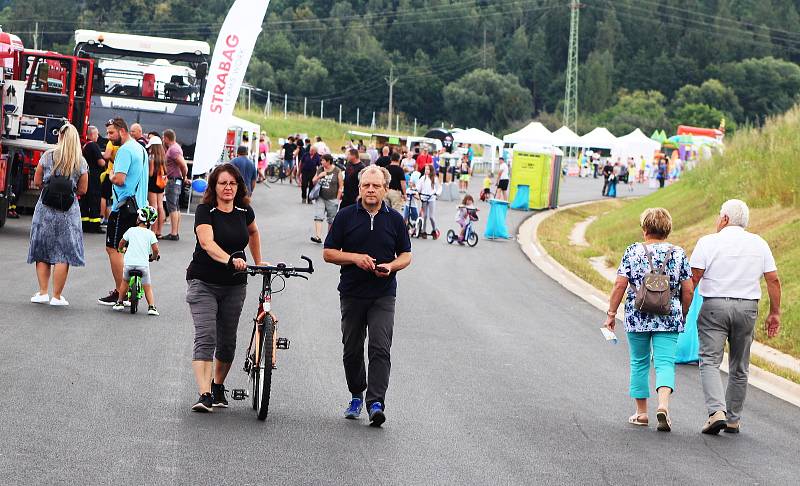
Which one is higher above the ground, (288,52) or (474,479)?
(288,52)

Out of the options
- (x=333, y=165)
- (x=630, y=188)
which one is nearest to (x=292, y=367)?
(x=333, y=165)

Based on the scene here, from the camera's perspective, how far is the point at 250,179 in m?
26.1

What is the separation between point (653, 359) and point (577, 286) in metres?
11.6

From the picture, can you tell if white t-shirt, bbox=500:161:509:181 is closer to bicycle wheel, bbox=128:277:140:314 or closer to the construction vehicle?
the construction vehicle

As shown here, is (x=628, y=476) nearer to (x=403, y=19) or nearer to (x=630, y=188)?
(x=630, y=188)

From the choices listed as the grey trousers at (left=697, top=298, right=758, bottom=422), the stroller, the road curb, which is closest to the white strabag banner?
the stroller

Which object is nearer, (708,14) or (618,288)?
(618,288)

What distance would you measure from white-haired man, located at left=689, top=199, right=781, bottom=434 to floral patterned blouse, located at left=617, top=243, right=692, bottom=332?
10.8 inches

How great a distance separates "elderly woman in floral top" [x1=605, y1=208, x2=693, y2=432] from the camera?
32.2ft

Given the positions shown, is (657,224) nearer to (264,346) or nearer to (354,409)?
(354,409)

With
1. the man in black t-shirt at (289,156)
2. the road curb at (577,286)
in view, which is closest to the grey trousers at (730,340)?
the road curb at (577,286)

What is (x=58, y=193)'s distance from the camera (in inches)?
542

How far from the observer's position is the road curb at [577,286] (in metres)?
12.5

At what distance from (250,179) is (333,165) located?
6.45 feet
